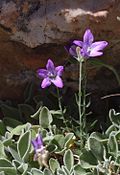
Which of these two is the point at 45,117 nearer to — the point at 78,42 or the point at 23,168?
the point at 23,168

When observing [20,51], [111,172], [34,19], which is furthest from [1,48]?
[111,172]

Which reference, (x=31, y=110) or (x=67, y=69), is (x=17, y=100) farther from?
(x=67, y=69)

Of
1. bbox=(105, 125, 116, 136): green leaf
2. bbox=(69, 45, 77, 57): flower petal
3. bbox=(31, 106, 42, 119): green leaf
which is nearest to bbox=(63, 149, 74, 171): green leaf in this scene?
bbox=(105, 125, 116, 136): green leaf

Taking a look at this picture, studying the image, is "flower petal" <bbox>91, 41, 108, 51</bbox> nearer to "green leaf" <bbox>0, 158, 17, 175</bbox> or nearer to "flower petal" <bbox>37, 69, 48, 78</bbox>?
"flower petal" <bbox>37, 69, 48, 78</bbox>

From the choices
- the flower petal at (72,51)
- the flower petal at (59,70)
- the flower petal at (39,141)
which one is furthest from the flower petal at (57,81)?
the flower petal at (39,141)

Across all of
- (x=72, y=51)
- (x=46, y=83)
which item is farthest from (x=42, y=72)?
(x=72, y=51)

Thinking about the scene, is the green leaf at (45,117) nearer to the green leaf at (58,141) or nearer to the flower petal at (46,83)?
the green leaf at (58,141)
